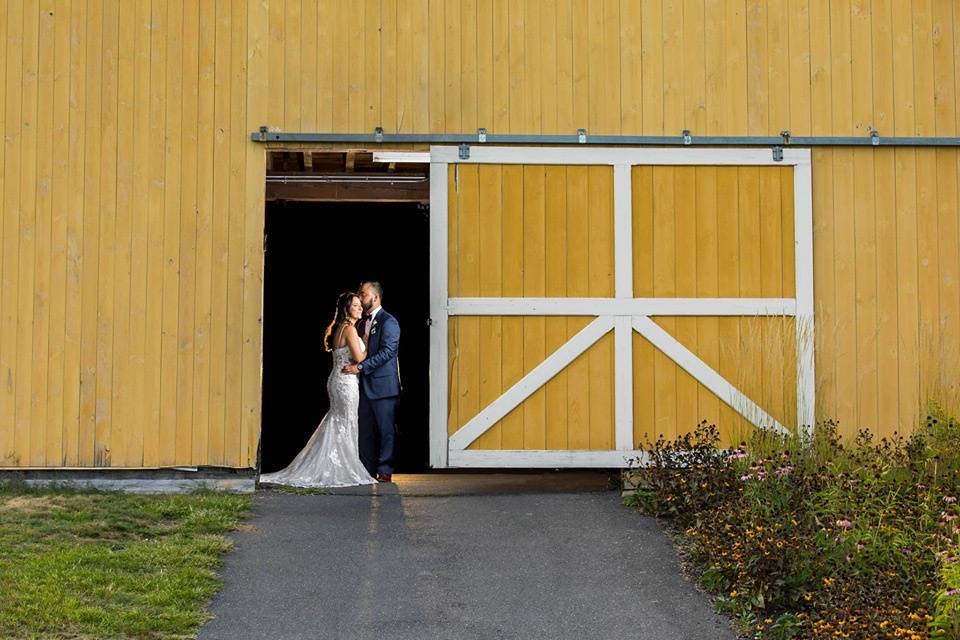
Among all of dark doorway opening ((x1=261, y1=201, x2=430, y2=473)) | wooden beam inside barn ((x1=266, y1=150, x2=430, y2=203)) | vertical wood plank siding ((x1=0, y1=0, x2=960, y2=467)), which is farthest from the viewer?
dark doorway opening ((x1=261, y1=201, x2=430, y2=473))

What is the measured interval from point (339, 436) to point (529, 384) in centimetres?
179

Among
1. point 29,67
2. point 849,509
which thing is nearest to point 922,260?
point 849,509

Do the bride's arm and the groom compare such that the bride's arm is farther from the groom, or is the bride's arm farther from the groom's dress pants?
the groom's dress pants

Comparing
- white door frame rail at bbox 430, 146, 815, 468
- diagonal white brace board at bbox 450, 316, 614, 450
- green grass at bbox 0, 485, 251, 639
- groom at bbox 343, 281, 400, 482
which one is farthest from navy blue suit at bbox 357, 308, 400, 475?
green grass at bbox 0, 485, 251, 639

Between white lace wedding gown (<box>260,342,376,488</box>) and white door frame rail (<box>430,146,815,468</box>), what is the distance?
3.21ft

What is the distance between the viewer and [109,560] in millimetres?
6516

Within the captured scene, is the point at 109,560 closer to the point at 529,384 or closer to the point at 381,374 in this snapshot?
the point at 529,384

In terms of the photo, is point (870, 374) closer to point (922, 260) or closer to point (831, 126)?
point (922, 260)

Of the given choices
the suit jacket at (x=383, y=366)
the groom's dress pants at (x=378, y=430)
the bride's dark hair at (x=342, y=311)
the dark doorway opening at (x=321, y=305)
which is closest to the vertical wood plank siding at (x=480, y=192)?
the groom's dress pants at (x=378, y=430)

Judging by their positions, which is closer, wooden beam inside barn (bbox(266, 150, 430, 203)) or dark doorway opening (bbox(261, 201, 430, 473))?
wooden beam inside barn (bbox(266, 150, 430, 203))

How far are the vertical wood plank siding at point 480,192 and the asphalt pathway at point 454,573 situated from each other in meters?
0.86

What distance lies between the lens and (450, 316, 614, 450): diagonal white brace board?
8.77 metres

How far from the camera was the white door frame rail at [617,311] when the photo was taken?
877 centimetres

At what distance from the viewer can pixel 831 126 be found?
29.4ft
